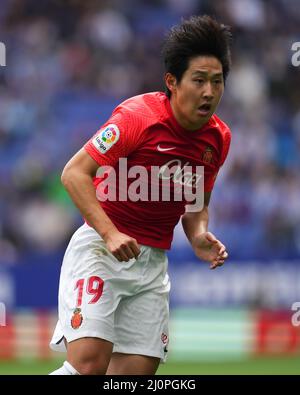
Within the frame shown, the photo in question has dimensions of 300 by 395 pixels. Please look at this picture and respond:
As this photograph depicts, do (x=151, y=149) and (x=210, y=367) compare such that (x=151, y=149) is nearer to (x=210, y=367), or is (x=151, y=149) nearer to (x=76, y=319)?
(x=76, y=319)

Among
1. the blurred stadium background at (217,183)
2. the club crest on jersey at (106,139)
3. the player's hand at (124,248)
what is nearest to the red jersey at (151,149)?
the club crest on jersey at (106,139)

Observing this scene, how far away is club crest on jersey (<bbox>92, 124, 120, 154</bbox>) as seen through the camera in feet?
19.5

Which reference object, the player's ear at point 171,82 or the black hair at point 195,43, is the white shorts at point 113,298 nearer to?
the player's ear at point 171,82

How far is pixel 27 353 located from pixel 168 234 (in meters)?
7.13

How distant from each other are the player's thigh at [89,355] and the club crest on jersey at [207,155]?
1294 mm

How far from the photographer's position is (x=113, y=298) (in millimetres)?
6215

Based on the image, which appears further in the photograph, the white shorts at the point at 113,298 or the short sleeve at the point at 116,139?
the white shorts at the point at 113,298

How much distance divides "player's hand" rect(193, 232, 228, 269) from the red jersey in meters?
0.20

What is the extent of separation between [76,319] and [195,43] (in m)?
1.76

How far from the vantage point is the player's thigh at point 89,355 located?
5.95m

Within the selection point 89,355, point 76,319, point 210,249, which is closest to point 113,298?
point 76,319
